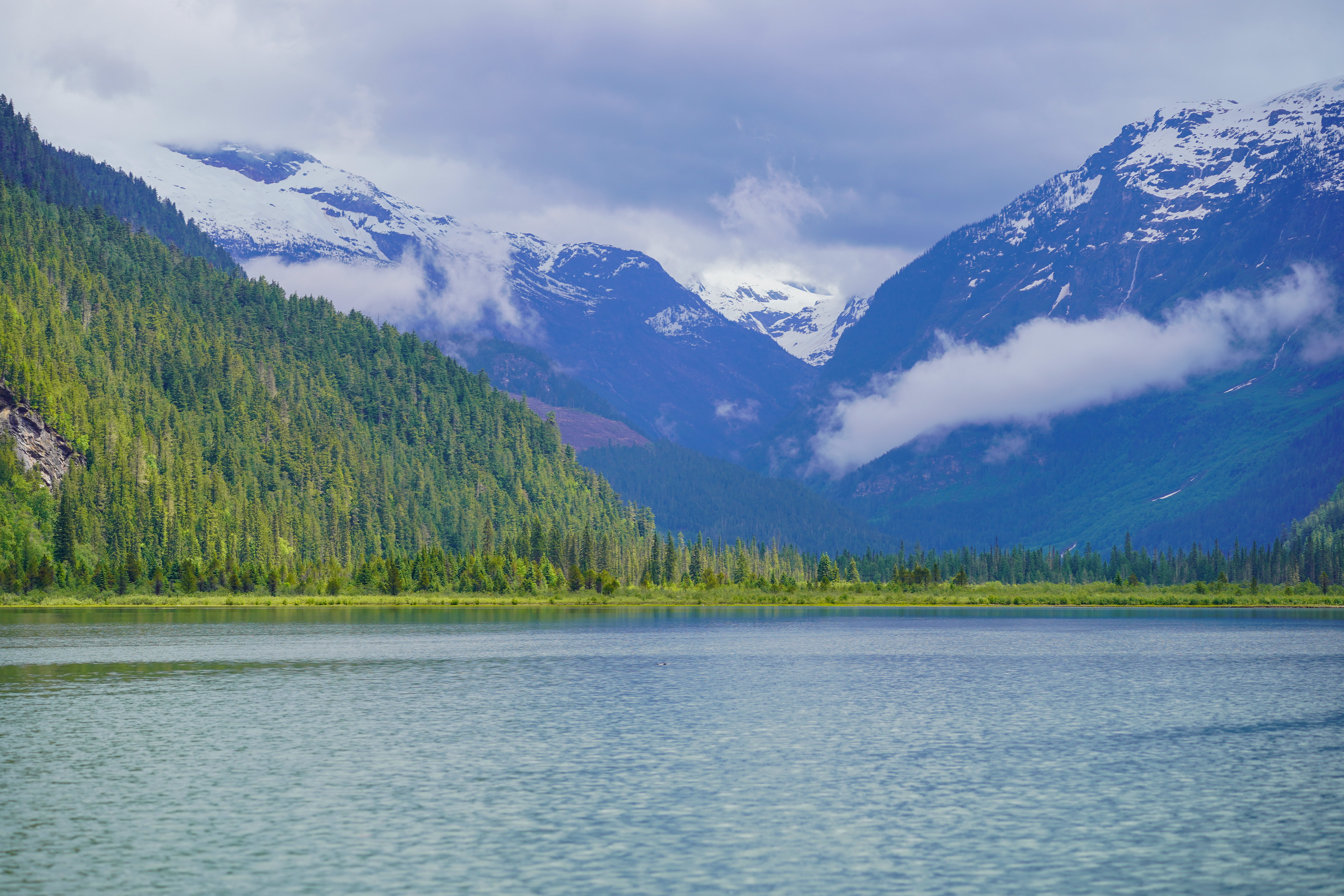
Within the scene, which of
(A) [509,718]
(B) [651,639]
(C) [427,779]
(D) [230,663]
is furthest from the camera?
(B) [651,639]

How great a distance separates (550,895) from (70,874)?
44.6 feet

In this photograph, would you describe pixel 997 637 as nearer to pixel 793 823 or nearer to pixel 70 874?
pixel 793 823

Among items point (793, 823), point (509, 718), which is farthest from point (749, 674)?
point (793, 823)

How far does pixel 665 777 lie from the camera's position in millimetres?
49375

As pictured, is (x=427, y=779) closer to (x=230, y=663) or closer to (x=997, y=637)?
(x=230, y=663)

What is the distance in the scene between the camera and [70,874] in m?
34.8

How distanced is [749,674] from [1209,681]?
1254 inches

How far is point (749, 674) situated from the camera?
300 ft

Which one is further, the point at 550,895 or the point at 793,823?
the point at 793,823

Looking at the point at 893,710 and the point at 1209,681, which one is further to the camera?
the point at 1209,681

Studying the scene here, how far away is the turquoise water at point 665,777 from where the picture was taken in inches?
1396

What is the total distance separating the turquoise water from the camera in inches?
1396

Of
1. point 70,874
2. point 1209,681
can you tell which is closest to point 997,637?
point 1209,681

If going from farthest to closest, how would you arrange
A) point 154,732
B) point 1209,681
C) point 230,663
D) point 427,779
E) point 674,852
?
point 230,663
point 1209,681
point 154,732
point 427,779
point 674,852
